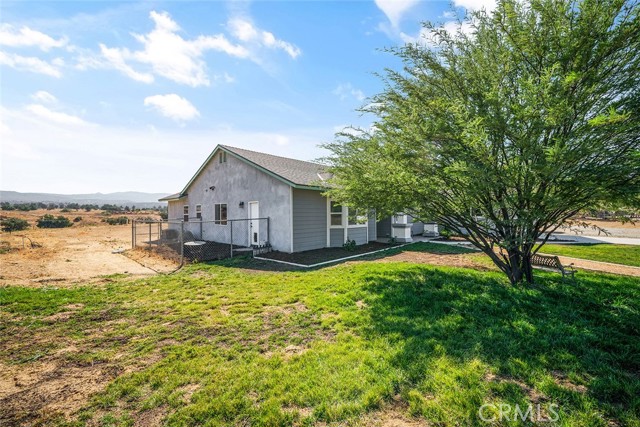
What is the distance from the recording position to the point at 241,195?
1386 centimetres

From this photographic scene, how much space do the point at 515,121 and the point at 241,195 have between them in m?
12.0

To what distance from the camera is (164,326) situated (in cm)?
462

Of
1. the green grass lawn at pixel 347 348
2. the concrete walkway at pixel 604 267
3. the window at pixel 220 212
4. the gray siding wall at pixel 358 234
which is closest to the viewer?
the green grass lawn at pixel 347 348

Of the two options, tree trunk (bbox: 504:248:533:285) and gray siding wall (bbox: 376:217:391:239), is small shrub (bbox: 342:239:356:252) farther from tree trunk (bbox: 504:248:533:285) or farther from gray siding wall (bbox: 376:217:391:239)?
tree trunk (bbox: 504:248:533:285)

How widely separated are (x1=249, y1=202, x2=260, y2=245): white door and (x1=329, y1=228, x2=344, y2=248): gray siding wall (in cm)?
349

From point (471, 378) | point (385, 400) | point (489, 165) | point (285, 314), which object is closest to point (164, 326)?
point (285, 314)

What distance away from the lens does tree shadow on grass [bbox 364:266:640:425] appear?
2557mm

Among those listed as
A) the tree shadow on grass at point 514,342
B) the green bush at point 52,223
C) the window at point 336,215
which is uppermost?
the window at point 336,215

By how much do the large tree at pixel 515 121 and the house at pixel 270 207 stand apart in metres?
4.75

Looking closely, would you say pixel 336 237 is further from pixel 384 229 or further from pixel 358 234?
pixel 384 229

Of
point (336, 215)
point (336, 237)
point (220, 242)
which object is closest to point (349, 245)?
point (336, 237)

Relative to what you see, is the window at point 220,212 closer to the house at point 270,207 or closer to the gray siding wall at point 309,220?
the house at point 270,207

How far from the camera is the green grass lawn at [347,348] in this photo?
2545mm

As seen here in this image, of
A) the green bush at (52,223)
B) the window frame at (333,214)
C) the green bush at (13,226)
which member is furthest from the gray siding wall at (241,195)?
the green bush at (52,223)
